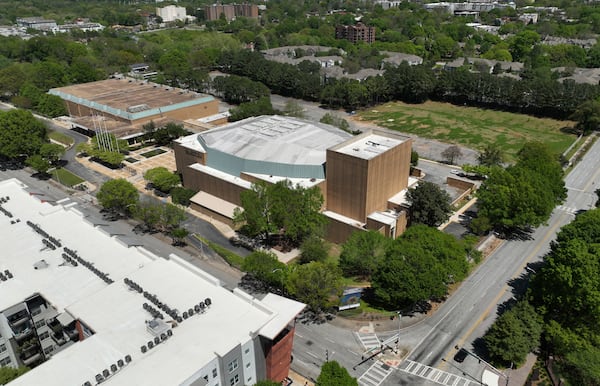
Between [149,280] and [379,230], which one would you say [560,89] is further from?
[149,280]

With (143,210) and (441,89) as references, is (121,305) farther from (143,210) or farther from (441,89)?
(441,89)

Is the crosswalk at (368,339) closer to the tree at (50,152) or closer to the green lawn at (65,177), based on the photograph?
the green lawn at (65,177)

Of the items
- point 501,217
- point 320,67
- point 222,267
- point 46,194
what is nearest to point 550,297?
point 501,217

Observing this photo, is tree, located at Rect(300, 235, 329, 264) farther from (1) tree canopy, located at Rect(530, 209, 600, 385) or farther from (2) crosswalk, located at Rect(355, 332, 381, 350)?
(1) tree canopy, located at Rect(530, 209, 600, 385)

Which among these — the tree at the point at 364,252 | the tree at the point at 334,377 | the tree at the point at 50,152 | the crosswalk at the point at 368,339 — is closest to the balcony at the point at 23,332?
the tree at the point at 334,377

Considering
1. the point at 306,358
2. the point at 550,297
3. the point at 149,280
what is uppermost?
the point at 149,280

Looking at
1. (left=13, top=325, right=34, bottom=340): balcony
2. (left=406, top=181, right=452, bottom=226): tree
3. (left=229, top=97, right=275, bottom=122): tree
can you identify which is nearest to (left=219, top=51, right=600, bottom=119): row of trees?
(left=229, top=97, right=275, bottom=122): tree
